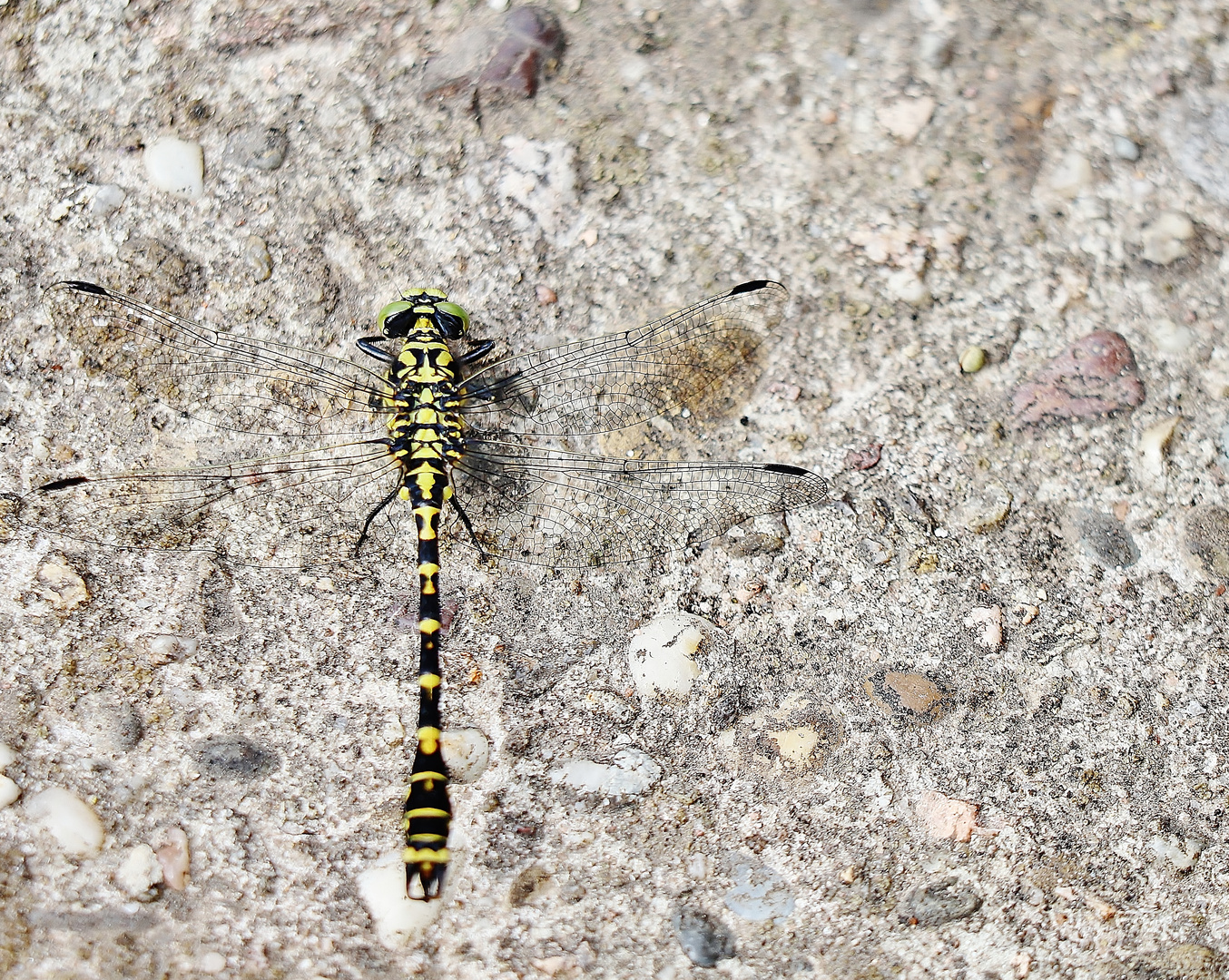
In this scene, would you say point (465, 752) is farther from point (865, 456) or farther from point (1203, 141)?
point (1203, 141)

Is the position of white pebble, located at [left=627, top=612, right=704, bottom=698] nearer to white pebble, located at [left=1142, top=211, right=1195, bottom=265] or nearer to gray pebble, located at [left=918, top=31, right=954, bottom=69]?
white pebble, located at [left=1142, top=211, right=1195, bottom=265]

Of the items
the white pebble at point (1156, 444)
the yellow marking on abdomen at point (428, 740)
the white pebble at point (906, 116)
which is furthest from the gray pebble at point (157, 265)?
the white pebble at point (1156, 444)

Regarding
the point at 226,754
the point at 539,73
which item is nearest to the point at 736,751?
the point at 226,754

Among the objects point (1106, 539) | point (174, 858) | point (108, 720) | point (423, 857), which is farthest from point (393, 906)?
point (1106, 539)

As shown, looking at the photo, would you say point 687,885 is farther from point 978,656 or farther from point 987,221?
point 987,221

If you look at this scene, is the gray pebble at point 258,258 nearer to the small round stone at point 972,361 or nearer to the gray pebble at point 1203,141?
the small round stone at point 972,361

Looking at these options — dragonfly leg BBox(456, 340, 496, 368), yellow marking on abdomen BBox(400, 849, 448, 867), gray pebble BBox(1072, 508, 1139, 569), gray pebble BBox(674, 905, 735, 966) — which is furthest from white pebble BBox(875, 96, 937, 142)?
yellow marking on abdomen BBox(400, 849, 448, 867)
